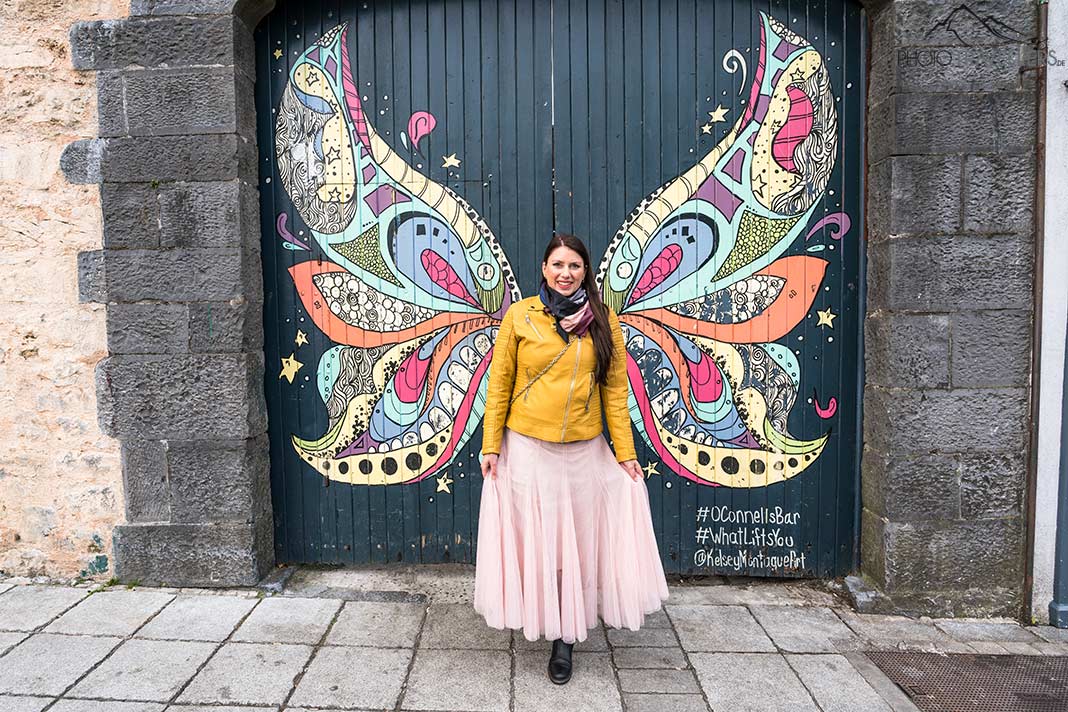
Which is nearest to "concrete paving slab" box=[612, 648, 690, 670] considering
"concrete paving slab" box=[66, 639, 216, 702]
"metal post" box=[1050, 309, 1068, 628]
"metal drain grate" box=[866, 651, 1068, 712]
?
"metal drain grate" box=[866, 651, 1068, 712]

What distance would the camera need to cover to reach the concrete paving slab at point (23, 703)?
2.40 meters

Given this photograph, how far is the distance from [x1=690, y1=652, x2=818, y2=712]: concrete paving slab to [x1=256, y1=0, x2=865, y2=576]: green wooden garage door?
2.81 feet

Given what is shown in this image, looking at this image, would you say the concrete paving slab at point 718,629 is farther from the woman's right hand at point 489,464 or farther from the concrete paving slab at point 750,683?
the woman's right hand at point 489,464

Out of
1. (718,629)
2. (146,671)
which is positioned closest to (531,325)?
(718,629)

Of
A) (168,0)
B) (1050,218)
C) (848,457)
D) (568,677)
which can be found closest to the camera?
(568,677)

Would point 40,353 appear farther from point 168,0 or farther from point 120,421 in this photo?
point 168,0

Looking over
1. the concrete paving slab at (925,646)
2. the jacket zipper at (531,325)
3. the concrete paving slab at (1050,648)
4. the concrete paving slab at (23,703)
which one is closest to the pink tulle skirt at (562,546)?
the jacket zipper at (531,325)

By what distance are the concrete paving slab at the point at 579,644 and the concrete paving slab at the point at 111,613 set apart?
1833mm

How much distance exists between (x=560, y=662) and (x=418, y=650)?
68 cm

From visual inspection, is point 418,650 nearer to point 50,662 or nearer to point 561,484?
point 561,484

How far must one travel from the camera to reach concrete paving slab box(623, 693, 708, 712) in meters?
2.44

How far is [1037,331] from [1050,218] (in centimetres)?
56

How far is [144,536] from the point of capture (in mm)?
3438

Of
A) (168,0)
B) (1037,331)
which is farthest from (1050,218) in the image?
(168,0)
